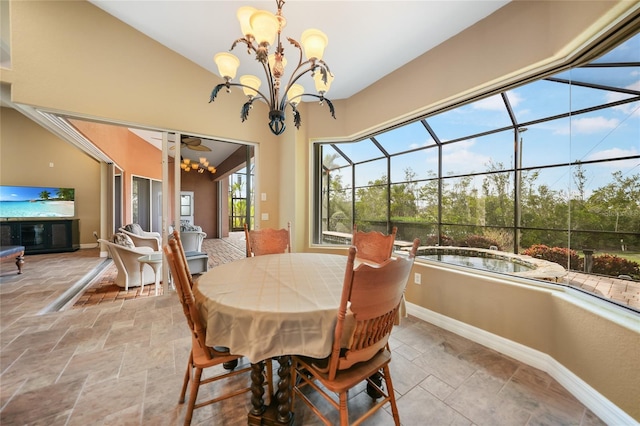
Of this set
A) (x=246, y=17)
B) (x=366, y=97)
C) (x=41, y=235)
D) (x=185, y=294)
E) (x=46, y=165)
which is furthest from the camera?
(x=46, y=165)

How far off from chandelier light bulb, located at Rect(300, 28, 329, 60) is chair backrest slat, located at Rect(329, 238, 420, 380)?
4.61ft

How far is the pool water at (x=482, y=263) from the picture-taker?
2236 millimetres

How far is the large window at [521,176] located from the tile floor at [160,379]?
34.9 inches

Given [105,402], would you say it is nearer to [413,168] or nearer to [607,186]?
[607,186]

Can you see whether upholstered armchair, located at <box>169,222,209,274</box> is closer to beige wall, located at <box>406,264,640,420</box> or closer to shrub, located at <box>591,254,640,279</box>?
beige wall, located at <box>406,264,640,420</box>

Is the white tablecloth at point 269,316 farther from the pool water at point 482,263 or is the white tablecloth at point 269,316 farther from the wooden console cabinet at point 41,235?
the wooden console cabinet at point 41,235

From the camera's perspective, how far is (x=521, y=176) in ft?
8.73

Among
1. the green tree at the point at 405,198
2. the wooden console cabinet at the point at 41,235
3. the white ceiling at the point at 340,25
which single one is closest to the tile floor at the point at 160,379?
the green tree at the point at 405,198

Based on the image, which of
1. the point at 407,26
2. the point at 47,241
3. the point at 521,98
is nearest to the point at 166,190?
the point at 407,26

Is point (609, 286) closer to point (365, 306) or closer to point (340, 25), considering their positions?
point (365, 306)

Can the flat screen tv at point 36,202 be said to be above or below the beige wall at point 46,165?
below

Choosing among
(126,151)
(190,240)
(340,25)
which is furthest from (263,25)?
(126,151)

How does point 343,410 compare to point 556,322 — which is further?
point 556,322

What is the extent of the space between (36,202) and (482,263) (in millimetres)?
9449
